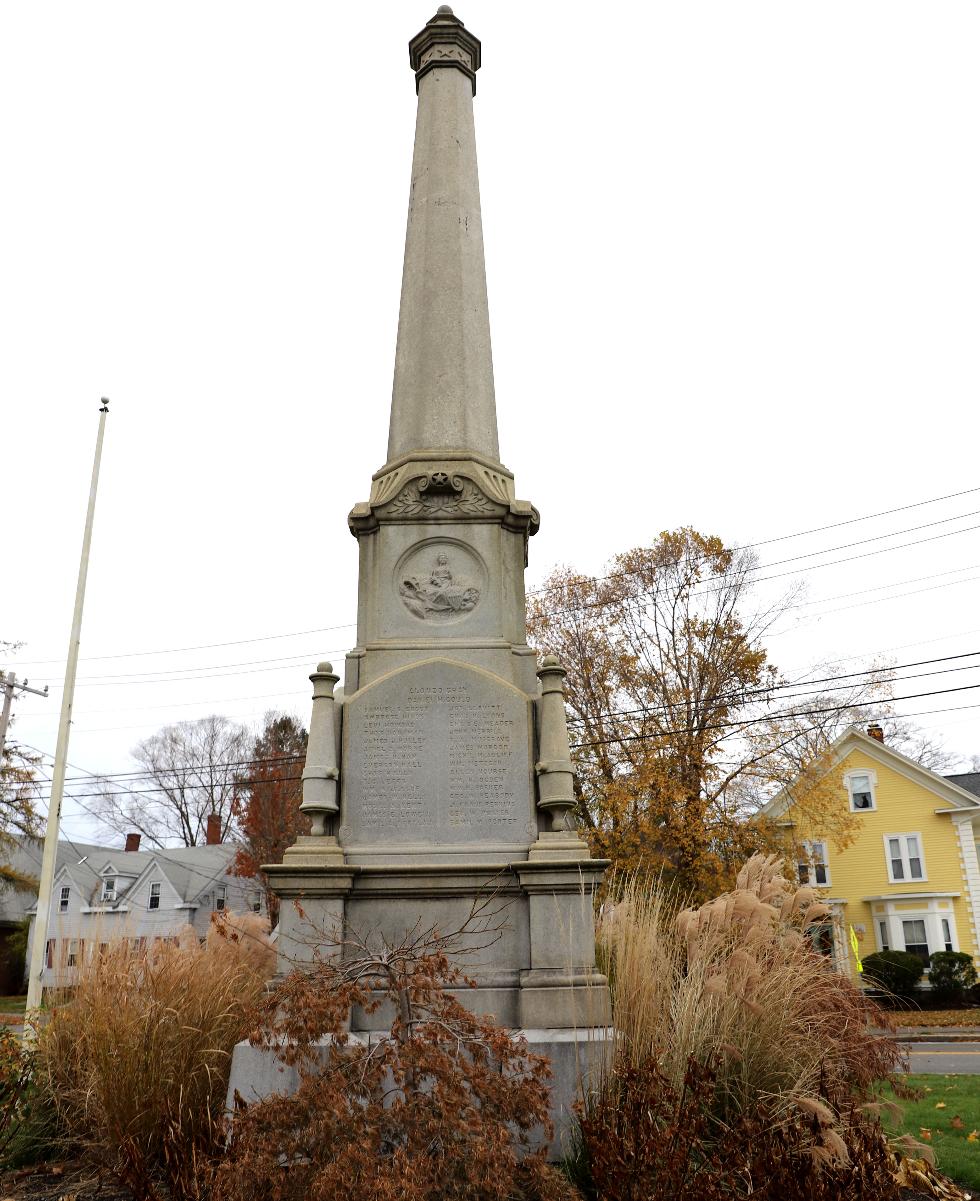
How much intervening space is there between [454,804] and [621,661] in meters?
18.1

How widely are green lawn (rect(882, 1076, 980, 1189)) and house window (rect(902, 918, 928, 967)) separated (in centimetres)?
2333

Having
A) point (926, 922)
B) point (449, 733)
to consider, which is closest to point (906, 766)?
point (926, 922)

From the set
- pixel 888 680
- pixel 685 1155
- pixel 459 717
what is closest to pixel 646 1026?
pixel 685 1155

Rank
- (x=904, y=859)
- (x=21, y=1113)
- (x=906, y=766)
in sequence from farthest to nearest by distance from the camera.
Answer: (x=906, y=766) → (x=904, y=859) → (x=21, y=1113)

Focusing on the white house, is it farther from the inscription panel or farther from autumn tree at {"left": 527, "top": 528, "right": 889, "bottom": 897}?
the inscription panel

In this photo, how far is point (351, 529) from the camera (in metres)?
7.99

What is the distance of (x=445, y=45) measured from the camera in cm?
986

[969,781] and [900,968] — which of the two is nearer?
[900,968]

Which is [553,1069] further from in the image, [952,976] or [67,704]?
[952,976]

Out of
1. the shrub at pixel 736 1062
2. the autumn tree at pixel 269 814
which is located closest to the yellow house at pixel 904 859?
the autumn tree at pixel 269 814

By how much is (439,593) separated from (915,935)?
101 ft

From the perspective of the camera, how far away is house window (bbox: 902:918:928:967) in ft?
104

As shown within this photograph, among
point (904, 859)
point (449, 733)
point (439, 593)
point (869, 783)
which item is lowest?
point (449, 733)

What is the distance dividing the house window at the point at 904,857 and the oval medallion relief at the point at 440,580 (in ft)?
99.1
